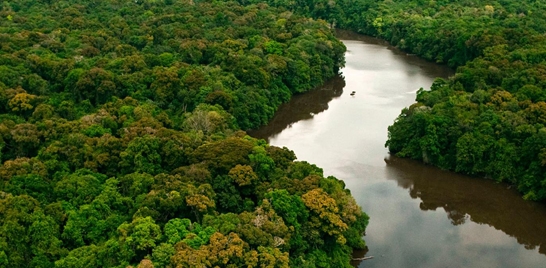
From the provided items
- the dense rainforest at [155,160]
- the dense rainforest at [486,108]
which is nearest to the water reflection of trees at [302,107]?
the dense rainforest at [155,160]

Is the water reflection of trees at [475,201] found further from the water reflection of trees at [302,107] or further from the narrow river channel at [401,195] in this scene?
the water reflection of trees at [302,107]

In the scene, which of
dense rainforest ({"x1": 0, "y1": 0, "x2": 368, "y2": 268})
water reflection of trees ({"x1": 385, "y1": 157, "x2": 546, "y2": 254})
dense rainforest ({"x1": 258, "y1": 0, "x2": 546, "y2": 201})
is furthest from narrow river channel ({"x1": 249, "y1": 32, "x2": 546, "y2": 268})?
dense rainforest ({"x1": 0, "y1": 0, "x2": 368, "y2": 268})

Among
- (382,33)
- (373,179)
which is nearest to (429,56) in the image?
(382,33)

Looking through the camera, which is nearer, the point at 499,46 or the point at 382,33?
the point at 499,46

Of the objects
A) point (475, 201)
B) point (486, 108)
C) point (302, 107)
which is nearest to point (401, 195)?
point (475, 201)

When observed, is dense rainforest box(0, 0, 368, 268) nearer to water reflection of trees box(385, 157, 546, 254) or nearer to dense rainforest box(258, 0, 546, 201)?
water reflection of trees box(385, 157, 546, 254)

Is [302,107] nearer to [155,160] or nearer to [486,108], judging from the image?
[486,108]

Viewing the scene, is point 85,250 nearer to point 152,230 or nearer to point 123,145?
point 152,230
